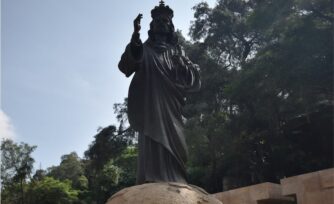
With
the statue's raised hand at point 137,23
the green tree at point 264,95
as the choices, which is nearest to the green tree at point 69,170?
the green tree at point 264,95

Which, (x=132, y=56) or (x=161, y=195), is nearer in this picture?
(x=161, y=195)

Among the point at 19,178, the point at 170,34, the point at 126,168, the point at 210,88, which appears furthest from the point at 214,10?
the point at 170,34

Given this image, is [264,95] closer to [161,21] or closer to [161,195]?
[161,21]

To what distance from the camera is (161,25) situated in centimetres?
538

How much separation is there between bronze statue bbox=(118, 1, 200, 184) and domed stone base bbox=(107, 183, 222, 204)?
1.72ft

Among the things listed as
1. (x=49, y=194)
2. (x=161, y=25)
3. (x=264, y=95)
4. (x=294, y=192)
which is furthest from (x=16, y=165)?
(x=161, y=25)

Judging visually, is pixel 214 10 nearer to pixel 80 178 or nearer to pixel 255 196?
pixel 255 196

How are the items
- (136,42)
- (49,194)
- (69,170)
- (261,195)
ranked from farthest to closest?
(69,170)
(49,194)
(261,195)
(136,42)

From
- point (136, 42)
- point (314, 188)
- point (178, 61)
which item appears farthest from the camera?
point (314, 188)

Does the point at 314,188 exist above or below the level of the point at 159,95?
below

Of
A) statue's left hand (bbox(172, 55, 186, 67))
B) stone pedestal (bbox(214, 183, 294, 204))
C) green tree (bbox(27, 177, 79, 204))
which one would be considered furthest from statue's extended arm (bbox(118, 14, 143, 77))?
green tree (bbox(27, 177, 79, 204))

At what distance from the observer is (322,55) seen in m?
16.2

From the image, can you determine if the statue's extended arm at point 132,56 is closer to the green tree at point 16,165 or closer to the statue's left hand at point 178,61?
the statue's left hand at point 178,61

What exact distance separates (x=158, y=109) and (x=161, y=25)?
1202 mm
